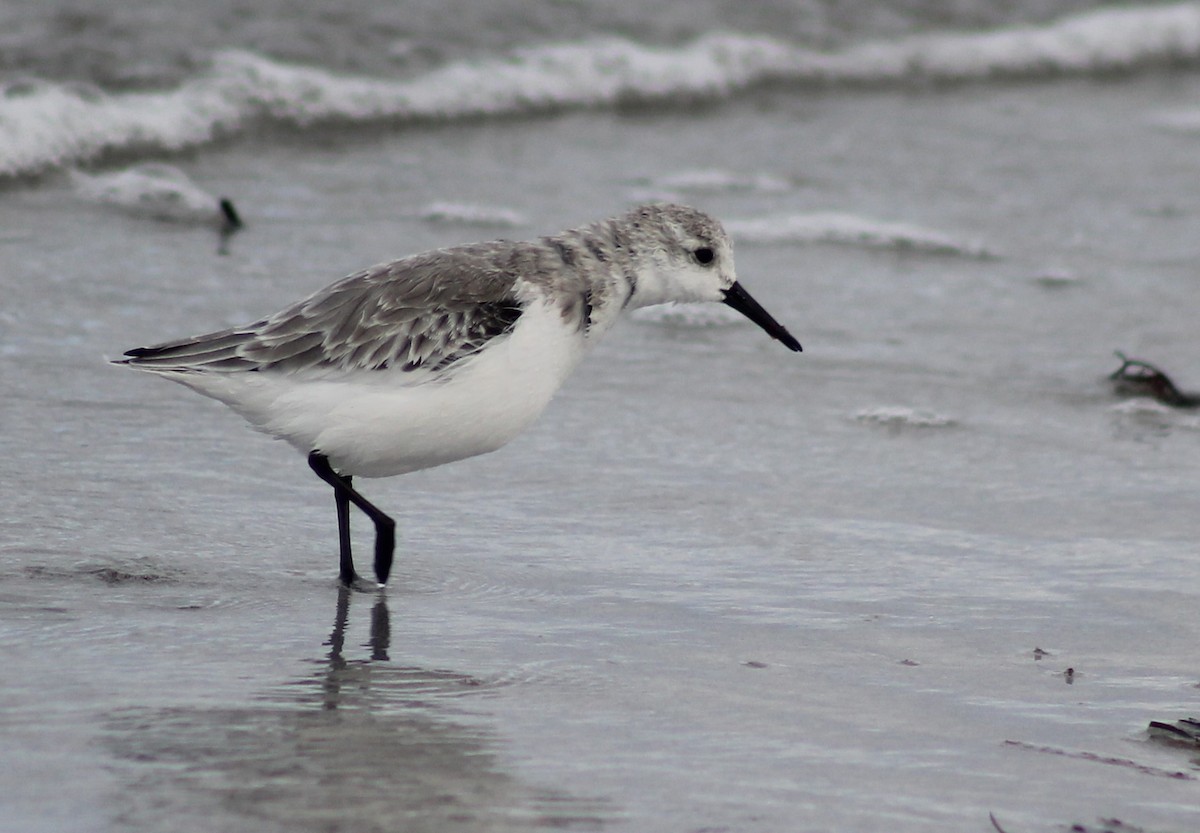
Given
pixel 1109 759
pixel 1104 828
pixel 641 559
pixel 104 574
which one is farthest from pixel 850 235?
pixel 1104 828

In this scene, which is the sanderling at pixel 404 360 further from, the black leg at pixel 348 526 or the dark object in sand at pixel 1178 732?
the dark object in sand at pixel 1178 732

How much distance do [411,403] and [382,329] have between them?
9.6 inches

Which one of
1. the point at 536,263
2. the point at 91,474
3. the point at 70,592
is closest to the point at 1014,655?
the point at 536,263

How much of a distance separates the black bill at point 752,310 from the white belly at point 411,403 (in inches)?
29.7

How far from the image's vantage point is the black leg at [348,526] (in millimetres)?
4621

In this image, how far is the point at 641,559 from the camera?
4.96m

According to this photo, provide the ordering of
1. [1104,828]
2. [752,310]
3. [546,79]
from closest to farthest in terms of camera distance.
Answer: [1104,828] → [752,310] → [546,79]

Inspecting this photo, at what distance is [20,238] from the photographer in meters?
7.60

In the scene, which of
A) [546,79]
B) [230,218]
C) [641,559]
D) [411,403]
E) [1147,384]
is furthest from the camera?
[546,79]

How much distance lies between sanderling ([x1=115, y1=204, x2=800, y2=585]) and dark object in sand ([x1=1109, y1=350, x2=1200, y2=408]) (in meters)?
2.83

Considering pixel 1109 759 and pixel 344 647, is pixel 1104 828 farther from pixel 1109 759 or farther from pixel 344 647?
pixel 344 647

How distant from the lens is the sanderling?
456 cm

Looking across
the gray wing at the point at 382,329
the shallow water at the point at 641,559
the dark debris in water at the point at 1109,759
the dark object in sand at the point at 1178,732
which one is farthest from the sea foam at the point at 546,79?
the dark object in sand at the point at 1178,732

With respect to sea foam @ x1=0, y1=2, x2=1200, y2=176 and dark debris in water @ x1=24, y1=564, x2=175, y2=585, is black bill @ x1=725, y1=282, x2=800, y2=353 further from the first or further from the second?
sea foam @ x1=0, y1=2, x2=1200, y2=176
